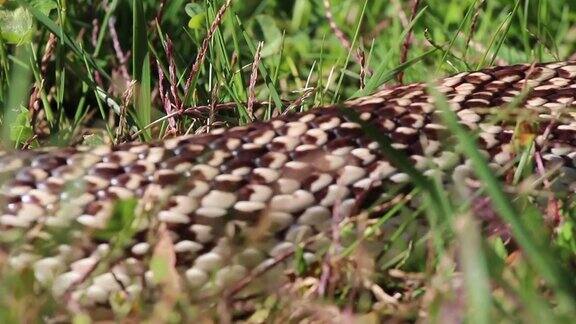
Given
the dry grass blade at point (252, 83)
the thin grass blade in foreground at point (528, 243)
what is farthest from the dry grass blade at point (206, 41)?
the thin grass blade in foreground at point (528, 243)

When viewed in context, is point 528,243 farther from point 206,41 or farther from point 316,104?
point 316,104

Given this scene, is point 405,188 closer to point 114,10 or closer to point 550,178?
point 550,178

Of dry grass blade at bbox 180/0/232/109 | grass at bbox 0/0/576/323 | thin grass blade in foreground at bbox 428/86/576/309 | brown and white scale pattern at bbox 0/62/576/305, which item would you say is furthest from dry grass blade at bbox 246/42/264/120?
thin grass blade in foreground at bbox 428/86/576/309

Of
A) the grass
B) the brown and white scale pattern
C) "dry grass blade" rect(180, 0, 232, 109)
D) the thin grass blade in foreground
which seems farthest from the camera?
"dry grass blade" rect(180, 0, 232, 109)

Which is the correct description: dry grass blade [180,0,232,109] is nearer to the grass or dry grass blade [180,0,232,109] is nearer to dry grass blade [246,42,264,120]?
the grass

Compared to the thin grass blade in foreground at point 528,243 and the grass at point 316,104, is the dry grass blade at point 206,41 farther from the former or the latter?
the thin grass blade in foreground at point 528,243

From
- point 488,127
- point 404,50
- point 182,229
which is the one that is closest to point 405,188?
point 488,127
